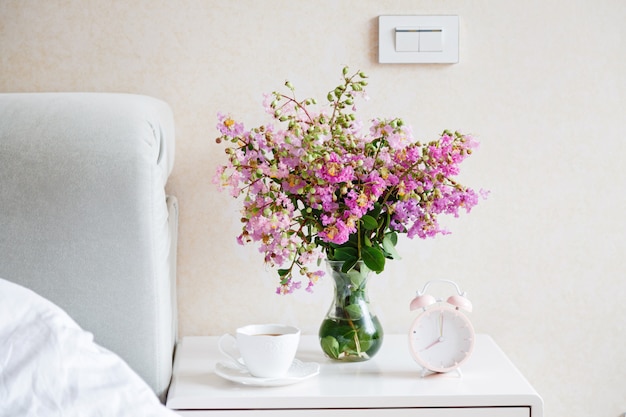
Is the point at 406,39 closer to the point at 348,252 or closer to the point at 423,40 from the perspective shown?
the point at 423,40

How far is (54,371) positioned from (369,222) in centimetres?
58

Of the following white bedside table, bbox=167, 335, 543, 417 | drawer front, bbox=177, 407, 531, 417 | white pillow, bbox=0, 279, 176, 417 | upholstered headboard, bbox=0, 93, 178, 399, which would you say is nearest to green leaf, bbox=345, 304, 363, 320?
white bedside table, bbox=167, 335, 543, 417

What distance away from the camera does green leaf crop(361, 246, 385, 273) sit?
1.32m

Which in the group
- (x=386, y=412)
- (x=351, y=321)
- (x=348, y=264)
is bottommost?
(x=386, y=412)

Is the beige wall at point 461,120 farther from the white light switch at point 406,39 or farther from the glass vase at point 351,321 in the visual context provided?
the glass vase at point 351,321

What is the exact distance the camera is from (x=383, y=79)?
63.8 inches

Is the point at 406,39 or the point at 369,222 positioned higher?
the point at 406,39

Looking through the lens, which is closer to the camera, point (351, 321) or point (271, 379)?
point (271, 379)

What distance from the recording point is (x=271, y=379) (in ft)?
4.16

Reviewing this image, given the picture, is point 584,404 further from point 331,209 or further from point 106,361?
point 106,361

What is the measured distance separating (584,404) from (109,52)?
1305 mm

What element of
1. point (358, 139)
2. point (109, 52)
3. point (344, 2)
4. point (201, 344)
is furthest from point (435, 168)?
point (109, 52)

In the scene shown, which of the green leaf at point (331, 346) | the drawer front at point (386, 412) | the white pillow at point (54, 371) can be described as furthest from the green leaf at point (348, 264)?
the white pillow at point (54, 371)

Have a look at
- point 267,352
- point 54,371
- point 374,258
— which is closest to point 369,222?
point 374,258
